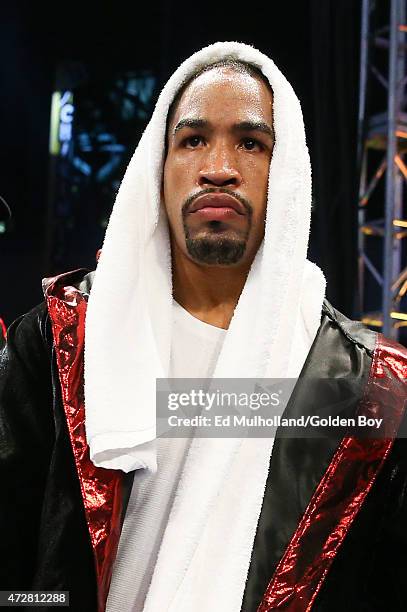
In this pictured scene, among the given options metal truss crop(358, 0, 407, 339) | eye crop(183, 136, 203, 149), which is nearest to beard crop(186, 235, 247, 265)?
eye crop(183, 136, 203, 149)

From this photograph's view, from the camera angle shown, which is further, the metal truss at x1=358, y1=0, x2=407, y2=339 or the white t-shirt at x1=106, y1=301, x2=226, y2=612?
the metal truss at x1=358, y1=0, x2=407, y2=339

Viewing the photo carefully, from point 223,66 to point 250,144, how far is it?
0.16m

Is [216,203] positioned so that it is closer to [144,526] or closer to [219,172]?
[219,172]

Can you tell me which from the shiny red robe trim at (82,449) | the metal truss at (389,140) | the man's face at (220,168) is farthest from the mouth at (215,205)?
the metal truss at (389,140)

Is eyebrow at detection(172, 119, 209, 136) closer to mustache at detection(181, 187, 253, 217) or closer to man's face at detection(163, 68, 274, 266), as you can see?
man's face at detection(163, 68, 274, 266)

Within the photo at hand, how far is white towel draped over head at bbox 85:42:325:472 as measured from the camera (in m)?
1.00

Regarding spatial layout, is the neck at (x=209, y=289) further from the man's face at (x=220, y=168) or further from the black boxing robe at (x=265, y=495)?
the black boxing robe at (x=265, y=495)

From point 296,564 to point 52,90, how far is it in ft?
12.4

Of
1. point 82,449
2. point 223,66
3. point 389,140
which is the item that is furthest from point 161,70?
point 82,449

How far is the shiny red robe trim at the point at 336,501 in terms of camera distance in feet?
3.12

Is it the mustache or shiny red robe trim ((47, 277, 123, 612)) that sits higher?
the mustache

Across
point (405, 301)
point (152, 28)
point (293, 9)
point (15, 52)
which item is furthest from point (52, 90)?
point (405, 301)

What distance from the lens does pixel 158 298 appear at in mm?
1156

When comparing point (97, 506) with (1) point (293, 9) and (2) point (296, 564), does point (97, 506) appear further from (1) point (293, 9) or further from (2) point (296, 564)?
(1) point (293, 9)
